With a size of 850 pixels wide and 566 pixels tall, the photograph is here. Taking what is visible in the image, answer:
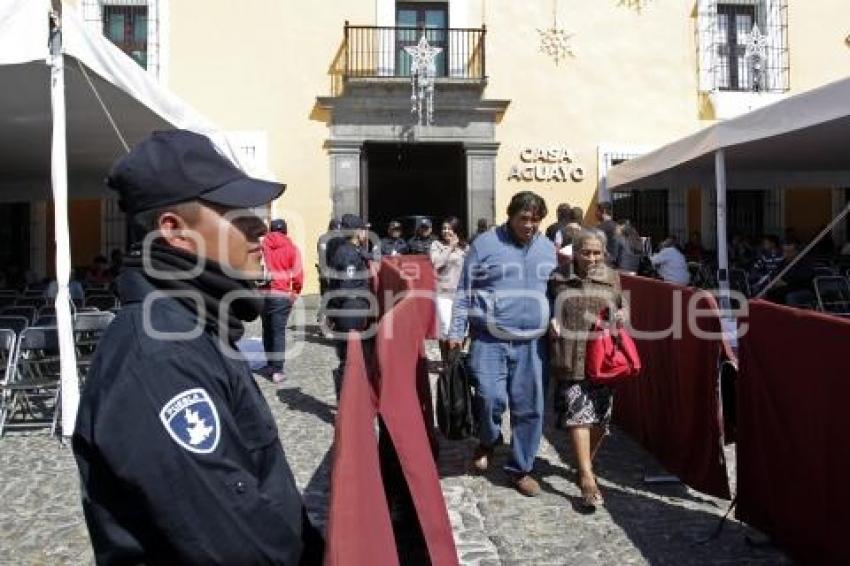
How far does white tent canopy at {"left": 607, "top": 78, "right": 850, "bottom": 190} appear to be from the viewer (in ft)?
23.4

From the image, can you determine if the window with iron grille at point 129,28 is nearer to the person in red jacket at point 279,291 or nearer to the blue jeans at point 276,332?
the person in red jacket at point 279,291

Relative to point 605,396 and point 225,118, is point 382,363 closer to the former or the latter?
point 605,396

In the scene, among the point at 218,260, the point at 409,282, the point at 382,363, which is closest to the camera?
the point at 218,260

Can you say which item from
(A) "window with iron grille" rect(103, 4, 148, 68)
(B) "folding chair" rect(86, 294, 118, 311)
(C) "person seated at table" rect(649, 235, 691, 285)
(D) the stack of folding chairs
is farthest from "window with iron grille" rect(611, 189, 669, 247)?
(D) the stack of folding chairs

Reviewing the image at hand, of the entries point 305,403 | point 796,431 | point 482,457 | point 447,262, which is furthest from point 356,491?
point 447,262

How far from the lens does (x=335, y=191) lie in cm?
1516

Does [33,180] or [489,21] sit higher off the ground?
[489,21]

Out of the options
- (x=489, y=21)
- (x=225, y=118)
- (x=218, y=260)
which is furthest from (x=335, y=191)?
(x=218, y=260)

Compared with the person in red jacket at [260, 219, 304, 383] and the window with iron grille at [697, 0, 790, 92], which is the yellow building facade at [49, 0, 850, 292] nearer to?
the window with iron grille at [697, 0, 790, 92]

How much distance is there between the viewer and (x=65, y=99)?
7039 millimetres

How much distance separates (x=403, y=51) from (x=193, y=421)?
575 inches

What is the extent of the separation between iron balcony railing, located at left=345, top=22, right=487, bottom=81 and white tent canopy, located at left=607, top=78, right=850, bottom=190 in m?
3.49

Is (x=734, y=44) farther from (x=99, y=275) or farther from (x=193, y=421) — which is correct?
(x=193, y=421)

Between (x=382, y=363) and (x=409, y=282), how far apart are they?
2.73 metres
